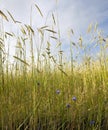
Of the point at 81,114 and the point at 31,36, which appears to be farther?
the point at 81,114

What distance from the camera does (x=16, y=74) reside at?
8.73 ft

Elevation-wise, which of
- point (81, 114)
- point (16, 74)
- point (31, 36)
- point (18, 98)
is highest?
point (31, 36)

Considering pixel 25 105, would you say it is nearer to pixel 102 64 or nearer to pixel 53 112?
pixel 53 112

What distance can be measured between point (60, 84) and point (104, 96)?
461mm

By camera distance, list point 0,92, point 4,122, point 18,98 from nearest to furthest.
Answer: point 4,122, point 0,92, point 18,98

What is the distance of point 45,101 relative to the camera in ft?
7.70

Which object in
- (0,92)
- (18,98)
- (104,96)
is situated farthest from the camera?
(104,96)

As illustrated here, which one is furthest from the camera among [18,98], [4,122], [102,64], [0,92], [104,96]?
[102,64]

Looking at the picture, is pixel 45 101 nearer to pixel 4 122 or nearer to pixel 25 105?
pixel 25 105

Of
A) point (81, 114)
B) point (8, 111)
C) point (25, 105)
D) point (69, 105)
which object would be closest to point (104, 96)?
point (81, 114)

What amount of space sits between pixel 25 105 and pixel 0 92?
0.24 metres

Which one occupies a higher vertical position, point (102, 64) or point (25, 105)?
point (102, 64)

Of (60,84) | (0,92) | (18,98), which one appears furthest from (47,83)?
(0,92)

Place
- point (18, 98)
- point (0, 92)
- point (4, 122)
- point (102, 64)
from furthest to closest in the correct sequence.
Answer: point (102, 64)
point (18, 98)
point (0, 92)
point (4, 122)
